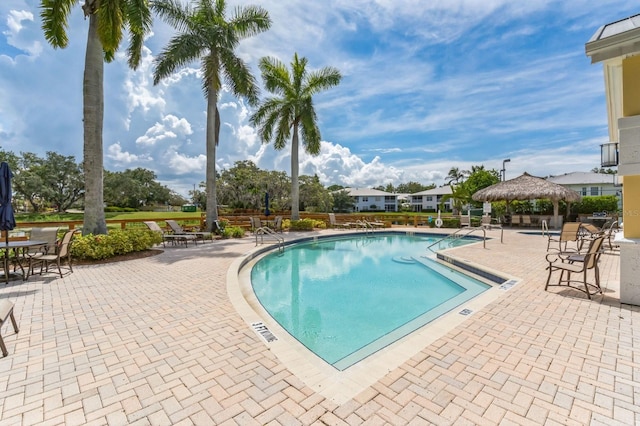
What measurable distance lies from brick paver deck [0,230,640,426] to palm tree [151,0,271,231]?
11437 mm

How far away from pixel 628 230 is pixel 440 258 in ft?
16.9

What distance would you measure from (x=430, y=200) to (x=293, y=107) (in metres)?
47.9

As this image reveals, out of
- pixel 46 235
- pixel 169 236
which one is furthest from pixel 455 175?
pixel 46 235

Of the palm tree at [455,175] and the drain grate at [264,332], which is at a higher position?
the palm tree at [455,175]

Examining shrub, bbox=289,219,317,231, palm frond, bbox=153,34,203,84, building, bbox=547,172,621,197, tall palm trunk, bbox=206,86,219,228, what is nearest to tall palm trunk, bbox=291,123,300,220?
shrub, bbox=289,219,317,231

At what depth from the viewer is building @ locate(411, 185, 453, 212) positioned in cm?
5756

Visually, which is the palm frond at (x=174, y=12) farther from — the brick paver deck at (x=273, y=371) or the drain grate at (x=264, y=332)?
the drain grate at (x=264, y=332)

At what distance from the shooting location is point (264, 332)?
3.79m

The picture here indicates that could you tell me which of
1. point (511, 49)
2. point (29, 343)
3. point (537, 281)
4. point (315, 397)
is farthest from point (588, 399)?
point (511, 49)

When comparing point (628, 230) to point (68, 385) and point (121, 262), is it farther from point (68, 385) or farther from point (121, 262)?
point (121, 262)

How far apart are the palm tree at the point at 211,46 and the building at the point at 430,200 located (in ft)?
162

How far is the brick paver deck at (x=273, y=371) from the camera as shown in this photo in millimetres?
2244

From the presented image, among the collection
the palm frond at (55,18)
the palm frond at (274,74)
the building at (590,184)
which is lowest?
the building at (590,184)

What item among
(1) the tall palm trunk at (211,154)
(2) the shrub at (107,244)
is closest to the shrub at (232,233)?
(1) the tall palm trunk at (211,154)
